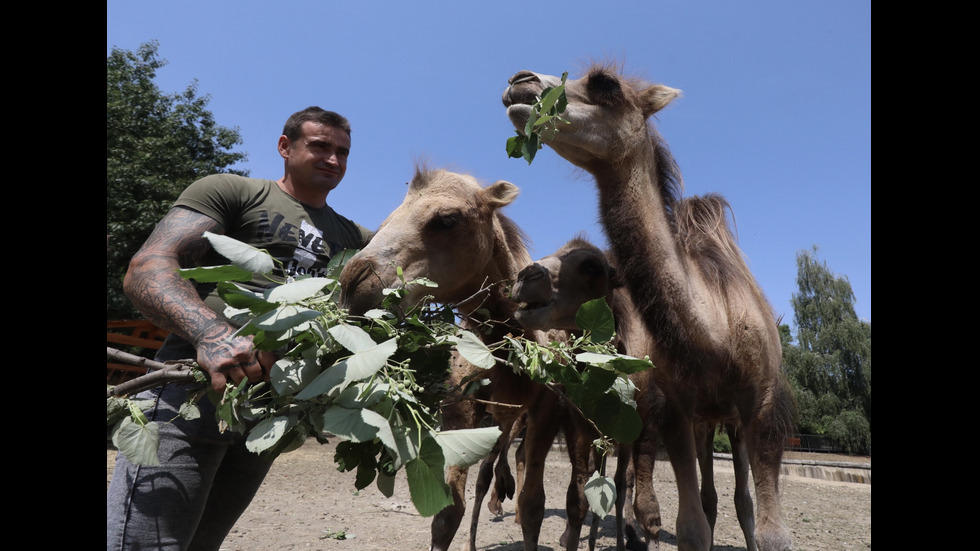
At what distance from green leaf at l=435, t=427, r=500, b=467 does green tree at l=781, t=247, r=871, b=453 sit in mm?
25428

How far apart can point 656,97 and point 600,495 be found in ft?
7.60

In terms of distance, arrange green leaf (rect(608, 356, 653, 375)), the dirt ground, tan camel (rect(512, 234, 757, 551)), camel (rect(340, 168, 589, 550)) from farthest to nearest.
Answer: the dirt ground
tan camel (rect(512, 234, 757, 551))
camel (rect(340, 168, 589, 550))
green leaf (rect(608, 356, 653, 375))

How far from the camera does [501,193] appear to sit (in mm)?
3502

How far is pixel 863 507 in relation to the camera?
9.63 m

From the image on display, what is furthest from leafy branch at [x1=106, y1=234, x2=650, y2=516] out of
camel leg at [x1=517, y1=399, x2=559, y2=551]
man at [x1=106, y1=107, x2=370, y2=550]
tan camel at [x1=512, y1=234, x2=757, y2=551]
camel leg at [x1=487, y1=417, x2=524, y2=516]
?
camel leg at [x1=487, y1=417, x2=524, y2=516]

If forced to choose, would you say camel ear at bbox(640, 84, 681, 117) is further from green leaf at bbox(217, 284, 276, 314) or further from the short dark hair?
green leaf at bbox(217, 284, 276, 314)

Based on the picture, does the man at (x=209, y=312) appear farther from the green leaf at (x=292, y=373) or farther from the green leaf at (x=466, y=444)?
the green leaf at (x=466, y=444)

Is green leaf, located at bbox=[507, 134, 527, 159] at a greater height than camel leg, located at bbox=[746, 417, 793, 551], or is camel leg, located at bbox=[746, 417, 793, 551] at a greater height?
green leaf, located at bbox=[507, 134, 527, 159]

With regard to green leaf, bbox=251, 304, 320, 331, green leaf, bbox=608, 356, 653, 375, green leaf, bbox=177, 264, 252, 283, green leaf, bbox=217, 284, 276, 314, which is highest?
green leaf, bbox=177, 264, 252, 283

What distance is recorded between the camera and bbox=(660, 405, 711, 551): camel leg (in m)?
3.31

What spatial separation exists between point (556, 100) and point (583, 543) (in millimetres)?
5838

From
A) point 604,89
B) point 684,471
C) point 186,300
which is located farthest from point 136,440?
point 684,471

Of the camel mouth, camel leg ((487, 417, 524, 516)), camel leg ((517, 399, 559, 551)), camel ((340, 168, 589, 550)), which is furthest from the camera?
camel leg ((487, 417, 524, 516))
